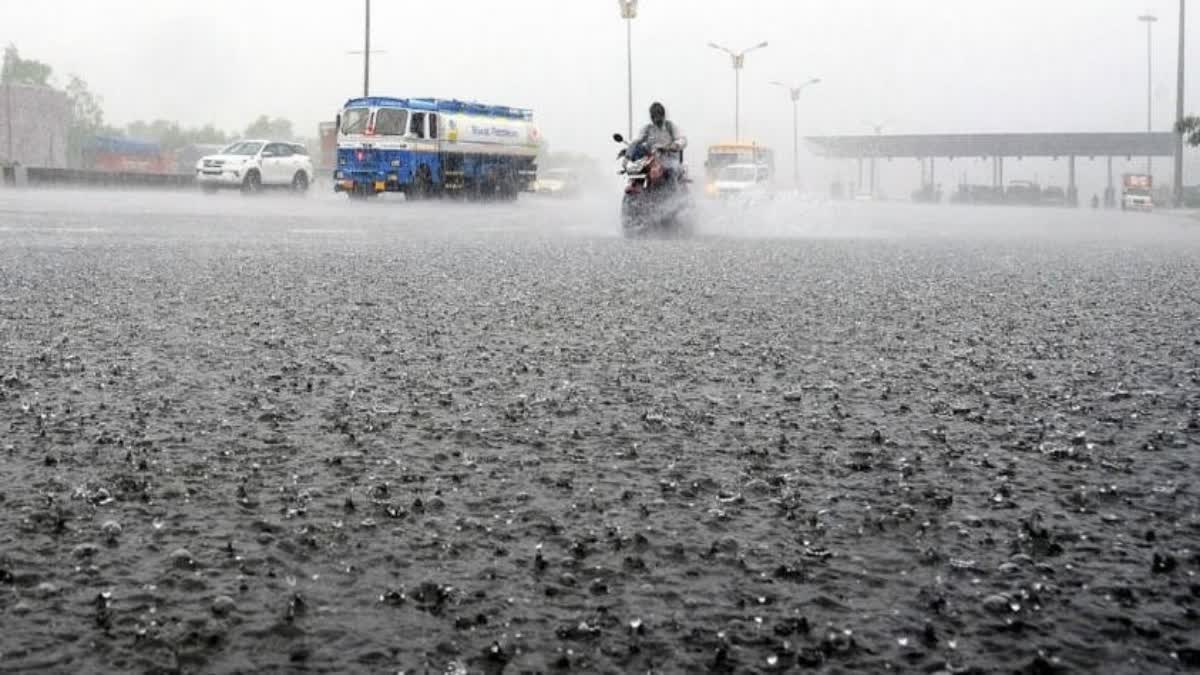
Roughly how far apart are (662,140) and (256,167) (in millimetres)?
22976

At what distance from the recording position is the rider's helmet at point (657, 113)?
16.6 m

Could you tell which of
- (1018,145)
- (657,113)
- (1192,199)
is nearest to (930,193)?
(1018,145)

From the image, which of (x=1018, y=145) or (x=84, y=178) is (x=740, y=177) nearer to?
(x=84, y=178)

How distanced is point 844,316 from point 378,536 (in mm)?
4851

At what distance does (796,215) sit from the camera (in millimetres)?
23000

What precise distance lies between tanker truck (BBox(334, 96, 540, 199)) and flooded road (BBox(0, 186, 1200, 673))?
1120 inches

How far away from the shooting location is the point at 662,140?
16672 millimetres

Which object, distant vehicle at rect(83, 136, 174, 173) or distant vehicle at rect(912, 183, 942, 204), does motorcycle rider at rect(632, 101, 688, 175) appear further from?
distant vehicle at rect(83, 136, 174, 173)

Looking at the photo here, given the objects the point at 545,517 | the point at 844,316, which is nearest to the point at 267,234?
the point at 844,316

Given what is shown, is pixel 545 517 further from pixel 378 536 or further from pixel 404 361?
pixel 404 361

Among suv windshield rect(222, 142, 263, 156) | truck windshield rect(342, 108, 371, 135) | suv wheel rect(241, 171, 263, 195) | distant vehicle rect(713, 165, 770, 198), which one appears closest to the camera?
truck windshield rect(342, 108, 371, 135)

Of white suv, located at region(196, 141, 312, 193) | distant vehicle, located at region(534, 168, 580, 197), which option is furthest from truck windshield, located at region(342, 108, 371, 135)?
distant vehicle, located at region(534, 168, 580, 197)

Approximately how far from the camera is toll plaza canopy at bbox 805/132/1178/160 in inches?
3275

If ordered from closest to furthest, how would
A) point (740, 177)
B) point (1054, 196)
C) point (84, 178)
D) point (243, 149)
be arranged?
point (243, 149) < point (84, 178) < point (740, 177) < point (1054, 196)
